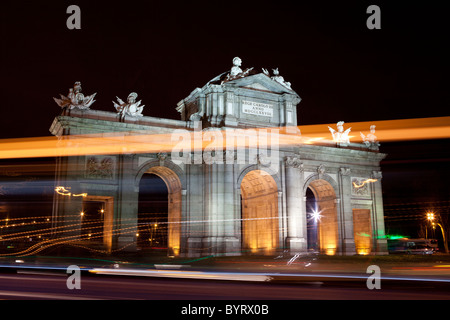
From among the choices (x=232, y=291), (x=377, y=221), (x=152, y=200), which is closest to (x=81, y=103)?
(x=232, y=291)

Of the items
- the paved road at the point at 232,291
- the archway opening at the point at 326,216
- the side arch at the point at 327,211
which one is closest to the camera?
the paved road at the point at 232,291

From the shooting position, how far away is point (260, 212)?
38438mm

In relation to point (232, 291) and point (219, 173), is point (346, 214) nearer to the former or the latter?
point (219, 173)

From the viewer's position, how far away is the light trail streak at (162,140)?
95.7ft

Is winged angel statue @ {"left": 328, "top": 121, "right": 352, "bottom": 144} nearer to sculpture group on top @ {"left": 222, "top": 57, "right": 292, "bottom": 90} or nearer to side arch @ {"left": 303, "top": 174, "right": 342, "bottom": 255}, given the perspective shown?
side arch @ {"left": 303, "top": 174, "right": 342, "bottom": 255}

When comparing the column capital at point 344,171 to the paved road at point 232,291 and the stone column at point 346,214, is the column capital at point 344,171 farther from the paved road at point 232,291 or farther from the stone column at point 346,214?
the paved road at point 232,291

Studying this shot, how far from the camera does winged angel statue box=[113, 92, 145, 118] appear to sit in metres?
32.9

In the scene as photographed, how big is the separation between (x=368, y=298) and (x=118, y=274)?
10.3 meters

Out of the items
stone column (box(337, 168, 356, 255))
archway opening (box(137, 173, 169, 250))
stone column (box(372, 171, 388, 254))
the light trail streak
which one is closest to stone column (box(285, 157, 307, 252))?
the light trail streak

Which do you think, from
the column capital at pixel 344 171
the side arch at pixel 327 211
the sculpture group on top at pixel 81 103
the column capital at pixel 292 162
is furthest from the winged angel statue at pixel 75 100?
the column capital at pixel 344 171

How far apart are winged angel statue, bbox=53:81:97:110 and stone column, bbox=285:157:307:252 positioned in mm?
16575

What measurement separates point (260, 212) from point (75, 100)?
18335 millimetres

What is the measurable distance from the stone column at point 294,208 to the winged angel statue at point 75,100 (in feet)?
54.4
